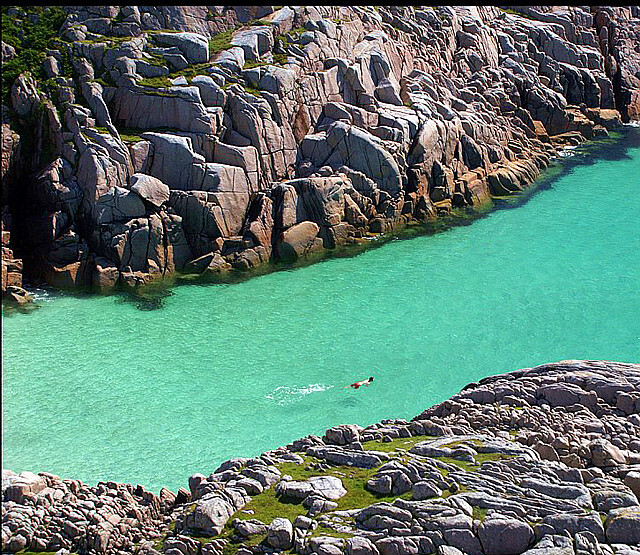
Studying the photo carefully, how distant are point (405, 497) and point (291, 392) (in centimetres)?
1065

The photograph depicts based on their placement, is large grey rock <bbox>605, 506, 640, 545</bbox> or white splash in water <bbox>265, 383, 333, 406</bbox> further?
white splash in water <bbox>265, 383, 333, 406</bbox>

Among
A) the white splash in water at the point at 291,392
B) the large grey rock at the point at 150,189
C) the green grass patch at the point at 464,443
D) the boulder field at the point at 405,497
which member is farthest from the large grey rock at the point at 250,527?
the large grey rock at the point at 150,189

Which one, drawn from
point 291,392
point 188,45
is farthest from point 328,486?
point 188,45

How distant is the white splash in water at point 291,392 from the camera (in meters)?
24.3

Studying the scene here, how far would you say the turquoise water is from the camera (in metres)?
22.5

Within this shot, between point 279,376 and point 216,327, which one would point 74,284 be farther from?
point 279,376

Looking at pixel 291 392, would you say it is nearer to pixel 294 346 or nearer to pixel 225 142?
pixel 294 346

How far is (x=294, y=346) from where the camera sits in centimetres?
2769

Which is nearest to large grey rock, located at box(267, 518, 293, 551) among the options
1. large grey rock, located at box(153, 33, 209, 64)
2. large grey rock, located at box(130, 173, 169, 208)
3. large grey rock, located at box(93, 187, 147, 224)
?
large grey rock, located at box(93, 187, 147, 224)

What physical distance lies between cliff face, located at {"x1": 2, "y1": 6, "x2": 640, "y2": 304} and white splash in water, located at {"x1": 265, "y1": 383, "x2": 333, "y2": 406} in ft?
32.7

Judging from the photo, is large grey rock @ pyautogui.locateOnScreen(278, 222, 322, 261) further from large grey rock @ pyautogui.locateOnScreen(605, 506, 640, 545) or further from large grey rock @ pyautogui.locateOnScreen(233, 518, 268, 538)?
large grey rock @ pyautogui.locateOnScreen(605, 506, 640, 545)

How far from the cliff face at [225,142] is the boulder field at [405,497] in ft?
56.7

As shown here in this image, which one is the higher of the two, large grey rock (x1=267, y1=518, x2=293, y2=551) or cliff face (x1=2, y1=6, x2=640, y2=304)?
cliff face (x1=2, y1=6, x2=640, y2=304)

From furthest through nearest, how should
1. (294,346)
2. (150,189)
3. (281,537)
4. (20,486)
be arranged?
(150,189) → (294,346) → (20,486) → (281,537)
